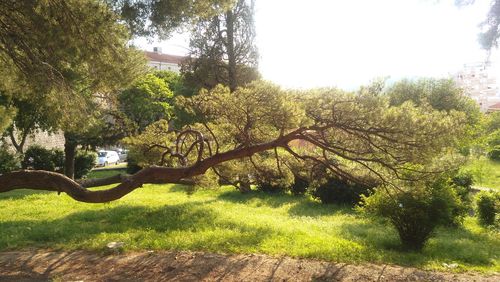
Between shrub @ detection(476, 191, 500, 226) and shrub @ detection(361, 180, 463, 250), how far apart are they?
329 cm

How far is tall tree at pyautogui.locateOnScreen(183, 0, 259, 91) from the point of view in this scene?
21141 mm

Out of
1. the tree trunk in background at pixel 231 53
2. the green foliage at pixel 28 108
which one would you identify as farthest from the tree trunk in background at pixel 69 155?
the tree trunk in background at pixel 231 53

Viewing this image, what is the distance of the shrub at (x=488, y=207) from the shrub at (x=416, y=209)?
3288mm

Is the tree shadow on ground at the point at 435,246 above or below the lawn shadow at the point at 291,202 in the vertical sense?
above

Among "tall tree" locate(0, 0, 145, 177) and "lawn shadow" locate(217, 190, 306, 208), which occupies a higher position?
"tall tree" locate(0, 0, 145, 177)

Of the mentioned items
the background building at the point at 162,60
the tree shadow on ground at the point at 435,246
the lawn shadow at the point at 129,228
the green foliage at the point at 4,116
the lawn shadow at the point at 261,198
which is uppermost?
the background building at the point at 162,60

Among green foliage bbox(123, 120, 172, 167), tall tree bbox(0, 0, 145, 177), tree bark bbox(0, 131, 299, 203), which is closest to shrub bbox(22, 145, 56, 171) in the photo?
green foliage bbox(123, 120, 172, 167)

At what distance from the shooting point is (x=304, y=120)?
562 cm

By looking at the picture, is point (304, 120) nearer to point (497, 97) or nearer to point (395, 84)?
point (395, 84)

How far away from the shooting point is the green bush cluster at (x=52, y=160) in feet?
68.2

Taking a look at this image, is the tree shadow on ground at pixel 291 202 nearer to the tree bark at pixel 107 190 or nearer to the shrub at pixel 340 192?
the shrub at pixel 340 192

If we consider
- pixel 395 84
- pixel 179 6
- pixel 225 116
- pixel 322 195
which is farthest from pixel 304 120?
pixel 395 84

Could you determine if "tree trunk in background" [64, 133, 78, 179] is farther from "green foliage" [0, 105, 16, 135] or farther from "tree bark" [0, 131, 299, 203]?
Answer: "tree bark" [0, 131, 299, 203]

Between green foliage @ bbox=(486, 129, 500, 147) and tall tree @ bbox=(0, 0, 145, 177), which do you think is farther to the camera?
green foliage @ bbox=(486, 129, 500, 147)
